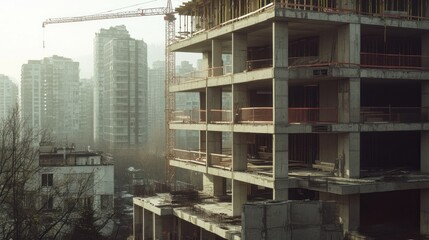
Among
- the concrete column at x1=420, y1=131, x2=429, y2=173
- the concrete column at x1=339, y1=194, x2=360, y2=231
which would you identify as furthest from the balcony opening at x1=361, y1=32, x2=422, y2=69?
the concrete column at x1=339, y1=194, x2=360, y2=231

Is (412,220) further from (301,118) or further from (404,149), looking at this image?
(301,118)

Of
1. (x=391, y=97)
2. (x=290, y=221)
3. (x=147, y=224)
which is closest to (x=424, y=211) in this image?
(x=391, y=97)

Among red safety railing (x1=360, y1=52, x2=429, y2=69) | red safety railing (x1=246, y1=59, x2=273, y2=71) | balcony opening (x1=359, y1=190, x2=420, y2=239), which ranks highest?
red safety railing (x1=246, y1=59, x2=273, y2=71)

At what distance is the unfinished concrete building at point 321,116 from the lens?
2295 centimetres

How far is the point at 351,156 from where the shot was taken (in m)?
23.7

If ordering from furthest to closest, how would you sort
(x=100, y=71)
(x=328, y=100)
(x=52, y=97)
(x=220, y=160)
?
(x=52, y=97) < (x=100, y=71) < (x=220, y=160) < (x=328, y=100)

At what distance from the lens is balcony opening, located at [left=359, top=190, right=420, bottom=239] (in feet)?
84.4

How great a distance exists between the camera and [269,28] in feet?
82.7

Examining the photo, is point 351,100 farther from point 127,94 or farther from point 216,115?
point 127,94

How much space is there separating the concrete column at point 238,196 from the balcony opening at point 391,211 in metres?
6.26

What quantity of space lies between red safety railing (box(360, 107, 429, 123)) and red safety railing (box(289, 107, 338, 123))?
1652 mm

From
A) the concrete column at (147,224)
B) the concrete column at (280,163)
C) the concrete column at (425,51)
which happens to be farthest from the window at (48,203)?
the concrete column at (425,51)

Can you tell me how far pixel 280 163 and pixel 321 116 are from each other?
15.7 ft

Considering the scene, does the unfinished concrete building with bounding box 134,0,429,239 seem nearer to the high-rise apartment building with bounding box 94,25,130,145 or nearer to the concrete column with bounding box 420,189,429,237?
the concrete column with bounding box 420,189,429,237
